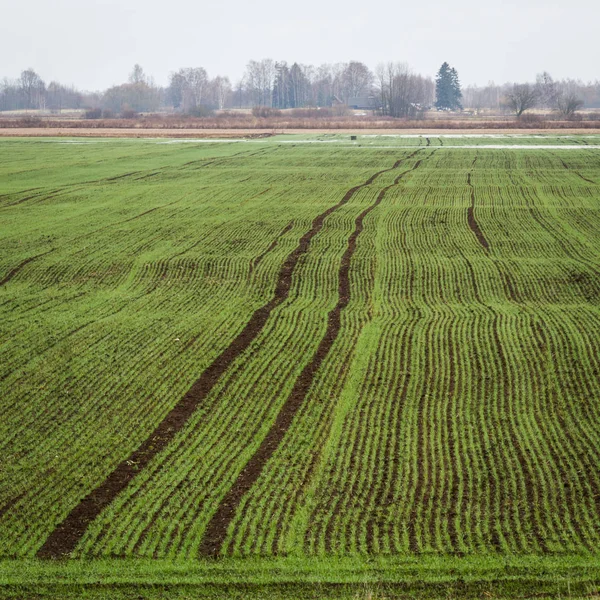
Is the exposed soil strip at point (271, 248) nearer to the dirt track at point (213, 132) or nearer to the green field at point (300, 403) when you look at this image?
the green field at point (300, 403)

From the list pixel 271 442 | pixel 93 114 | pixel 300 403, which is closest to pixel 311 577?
pixel 271 442

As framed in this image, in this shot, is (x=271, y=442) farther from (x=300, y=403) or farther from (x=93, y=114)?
(x=93, y=114)

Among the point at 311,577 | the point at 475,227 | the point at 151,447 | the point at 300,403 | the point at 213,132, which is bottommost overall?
the point at 311,577

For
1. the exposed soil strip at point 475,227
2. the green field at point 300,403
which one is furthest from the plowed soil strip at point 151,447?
the exposed soil strip at point 475,227

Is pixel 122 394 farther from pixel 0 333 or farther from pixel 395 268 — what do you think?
pixel 395 268

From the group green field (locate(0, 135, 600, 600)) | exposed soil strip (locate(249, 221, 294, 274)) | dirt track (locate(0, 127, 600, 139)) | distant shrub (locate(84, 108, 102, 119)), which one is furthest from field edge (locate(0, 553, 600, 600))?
distant shrub (locate(84, 108, 102, 119))
